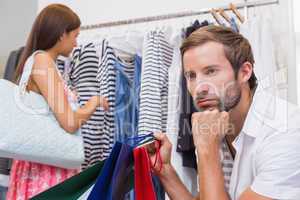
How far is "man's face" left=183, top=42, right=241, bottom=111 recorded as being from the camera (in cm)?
103

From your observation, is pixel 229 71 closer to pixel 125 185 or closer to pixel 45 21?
pixel 125 185

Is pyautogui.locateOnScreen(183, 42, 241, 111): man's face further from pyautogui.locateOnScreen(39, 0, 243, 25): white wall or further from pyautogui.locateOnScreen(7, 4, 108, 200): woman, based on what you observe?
pyautogui.locateOnScreen(39, 0, 243, 25): white wall

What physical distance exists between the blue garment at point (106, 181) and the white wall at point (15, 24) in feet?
4.87

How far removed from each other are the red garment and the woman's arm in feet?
0.73

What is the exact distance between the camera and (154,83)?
1.35 meters

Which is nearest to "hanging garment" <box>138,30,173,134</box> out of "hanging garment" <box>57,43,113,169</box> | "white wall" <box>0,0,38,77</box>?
"hanging garment" <box>57,43,113,169</box>

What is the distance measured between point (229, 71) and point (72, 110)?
42cm

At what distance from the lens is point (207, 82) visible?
104cm

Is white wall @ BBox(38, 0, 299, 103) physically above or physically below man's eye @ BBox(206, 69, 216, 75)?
above

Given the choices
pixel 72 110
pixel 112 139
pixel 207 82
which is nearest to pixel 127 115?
pixel 112 139

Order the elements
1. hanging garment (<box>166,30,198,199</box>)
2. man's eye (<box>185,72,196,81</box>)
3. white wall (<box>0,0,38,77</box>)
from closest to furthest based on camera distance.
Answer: man's eye (<box>185,72,196,81</box>) < hanging garment (<box>166,30,198,199</box>) < white wall (<box>0,0,38,77</box>)

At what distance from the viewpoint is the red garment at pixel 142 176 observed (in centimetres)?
91

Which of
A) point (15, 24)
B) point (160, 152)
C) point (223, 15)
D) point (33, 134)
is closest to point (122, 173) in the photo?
point (160, 152)

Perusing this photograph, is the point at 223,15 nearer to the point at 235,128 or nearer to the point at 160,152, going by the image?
the point at 235,128
